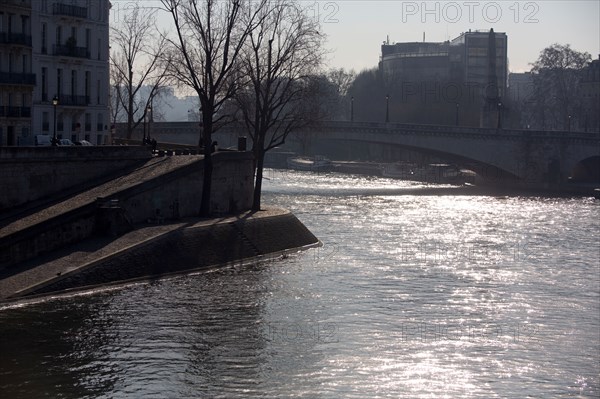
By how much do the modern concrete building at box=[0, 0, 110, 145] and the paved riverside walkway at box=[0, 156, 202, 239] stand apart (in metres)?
5.05

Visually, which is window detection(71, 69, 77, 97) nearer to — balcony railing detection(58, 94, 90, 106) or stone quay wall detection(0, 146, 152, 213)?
balcony railing detection(58, 94, 90, 106)

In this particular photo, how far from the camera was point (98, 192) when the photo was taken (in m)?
51.3

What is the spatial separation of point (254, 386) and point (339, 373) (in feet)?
9.19

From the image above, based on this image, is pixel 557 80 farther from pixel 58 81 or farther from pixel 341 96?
pixel 58 81

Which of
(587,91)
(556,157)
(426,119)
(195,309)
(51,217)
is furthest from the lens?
(587,91)

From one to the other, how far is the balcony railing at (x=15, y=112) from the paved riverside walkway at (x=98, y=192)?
23.6 feet

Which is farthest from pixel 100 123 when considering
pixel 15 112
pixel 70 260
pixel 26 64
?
pixel 70 260

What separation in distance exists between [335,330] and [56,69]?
29866mm

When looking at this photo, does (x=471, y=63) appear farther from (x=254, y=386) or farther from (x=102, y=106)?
(x=254, y=386)

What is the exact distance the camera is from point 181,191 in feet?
181

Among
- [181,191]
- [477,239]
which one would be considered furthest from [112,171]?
[477,239]

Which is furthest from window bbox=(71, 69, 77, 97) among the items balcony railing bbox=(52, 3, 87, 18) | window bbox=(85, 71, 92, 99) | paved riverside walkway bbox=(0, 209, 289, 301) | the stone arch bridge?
the stone arch bridge

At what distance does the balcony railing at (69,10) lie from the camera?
60.0 meters

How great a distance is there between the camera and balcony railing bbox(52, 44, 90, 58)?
60.3 meters
